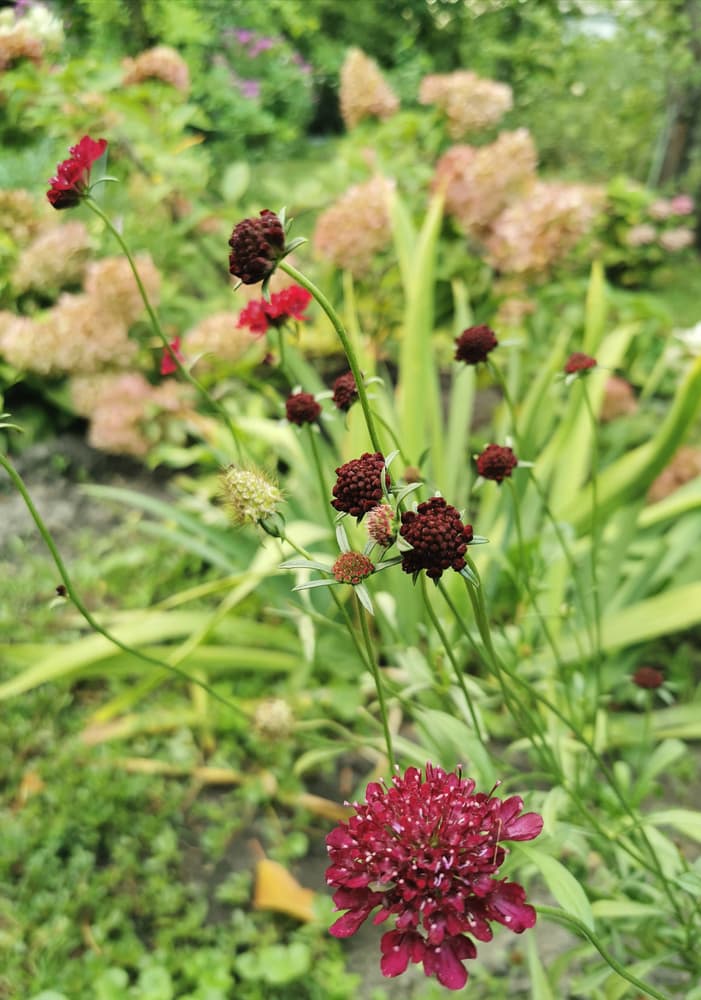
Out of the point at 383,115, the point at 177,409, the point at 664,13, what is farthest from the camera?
the point at 664,13

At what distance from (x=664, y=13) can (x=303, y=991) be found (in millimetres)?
3139

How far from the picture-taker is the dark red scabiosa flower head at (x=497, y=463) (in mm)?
796

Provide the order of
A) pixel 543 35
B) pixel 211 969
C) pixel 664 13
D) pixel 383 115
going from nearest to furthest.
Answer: pixel 211 969
pixel 383 115
pixel 664 13
pixel 543 35

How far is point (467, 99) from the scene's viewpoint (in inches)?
95.3

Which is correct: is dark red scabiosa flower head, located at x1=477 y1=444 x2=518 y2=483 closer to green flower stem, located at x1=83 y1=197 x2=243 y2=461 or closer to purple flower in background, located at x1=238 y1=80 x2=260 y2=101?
green flower stem, located at x1=83 y1=197 x2=243 y2=461

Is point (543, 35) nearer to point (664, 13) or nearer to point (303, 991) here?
point (664, 13)

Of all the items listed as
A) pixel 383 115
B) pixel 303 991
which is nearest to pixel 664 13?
pixel 383 115

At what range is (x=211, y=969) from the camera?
112 centimetres

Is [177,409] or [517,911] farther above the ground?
[177,409]

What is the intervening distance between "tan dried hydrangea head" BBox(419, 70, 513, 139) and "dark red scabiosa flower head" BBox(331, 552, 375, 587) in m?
2.26

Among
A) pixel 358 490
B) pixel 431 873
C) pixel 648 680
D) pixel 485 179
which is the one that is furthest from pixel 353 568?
pixel 485 179

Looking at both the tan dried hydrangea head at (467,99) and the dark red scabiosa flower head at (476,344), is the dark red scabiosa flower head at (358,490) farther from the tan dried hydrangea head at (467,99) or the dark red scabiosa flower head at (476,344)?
the tan dried hydrangea head at (467,99)

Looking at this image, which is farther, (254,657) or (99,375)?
(99,375)

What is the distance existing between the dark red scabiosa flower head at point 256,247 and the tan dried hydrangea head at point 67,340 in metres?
1.64
